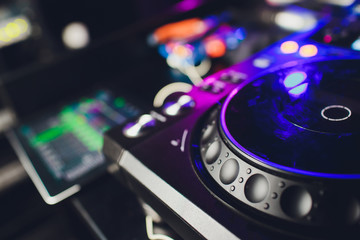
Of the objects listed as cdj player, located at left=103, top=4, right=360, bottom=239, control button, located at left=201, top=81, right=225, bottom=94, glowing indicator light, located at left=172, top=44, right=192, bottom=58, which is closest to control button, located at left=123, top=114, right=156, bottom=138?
cdj player, located at left=103, top=4, right=360, bottom=239

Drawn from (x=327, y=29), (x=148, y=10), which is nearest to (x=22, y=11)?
(x=148, y=10)

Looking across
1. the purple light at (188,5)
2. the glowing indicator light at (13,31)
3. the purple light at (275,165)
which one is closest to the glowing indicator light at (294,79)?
the purple light at (275,165)

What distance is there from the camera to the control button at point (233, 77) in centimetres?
56

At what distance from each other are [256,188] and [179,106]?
0.22m

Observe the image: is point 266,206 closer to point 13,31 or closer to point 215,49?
point 215,49

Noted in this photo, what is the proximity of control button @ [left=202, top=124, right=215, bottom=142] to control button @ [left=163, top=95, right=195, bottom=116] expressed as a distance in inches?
3.3

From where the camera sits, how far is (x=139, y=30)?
1009 millimetres

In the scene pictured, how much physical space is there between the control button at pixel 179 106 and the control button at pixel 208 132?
0.08 m

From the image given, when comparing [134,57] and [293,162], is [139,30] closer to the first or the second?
[134,57]

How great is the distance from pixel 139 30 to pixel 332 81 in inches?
26.7

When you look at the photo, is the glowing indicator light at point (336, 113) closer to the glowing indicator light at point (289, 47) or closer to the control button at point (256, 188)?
the control button at point (256, 188)

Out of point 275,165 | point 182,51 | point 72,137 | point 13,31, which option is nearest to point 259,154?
Answer: point 275,165

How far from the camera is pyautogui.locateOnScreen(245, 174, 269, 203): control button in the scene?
342mm

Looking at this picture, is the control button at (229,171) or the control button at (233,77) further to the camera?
the control button at (233,77)
